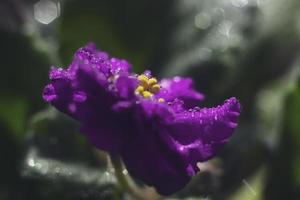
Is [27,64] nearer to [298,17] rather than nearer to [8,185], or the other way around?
[8,185]

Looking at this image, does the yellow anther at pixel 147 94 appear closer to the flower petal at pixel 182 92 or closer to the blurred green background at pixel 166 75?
the flower petal at pixel 182 92

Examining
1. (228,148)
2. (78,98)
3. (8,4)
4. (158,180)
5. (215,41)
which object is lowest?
(158,180)

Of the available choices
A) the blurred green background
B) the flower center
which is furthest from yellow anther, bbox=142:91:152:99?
the blurred green background

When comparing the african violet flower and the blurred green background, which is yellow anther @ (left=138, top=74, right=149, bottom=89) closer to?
the african violet flower

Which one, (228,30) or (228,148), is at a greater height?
(228,30)

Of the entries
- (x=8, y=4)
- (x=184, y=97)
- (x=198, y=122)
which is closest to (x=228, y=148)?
(x=184, y=97)

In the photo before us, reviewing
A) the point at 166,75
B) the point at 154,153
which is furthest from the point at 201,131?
the point at 166,75

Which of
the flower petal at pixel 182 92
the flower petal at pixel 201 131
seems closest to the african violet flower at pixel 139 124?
the flower petal at pixel 201 131
